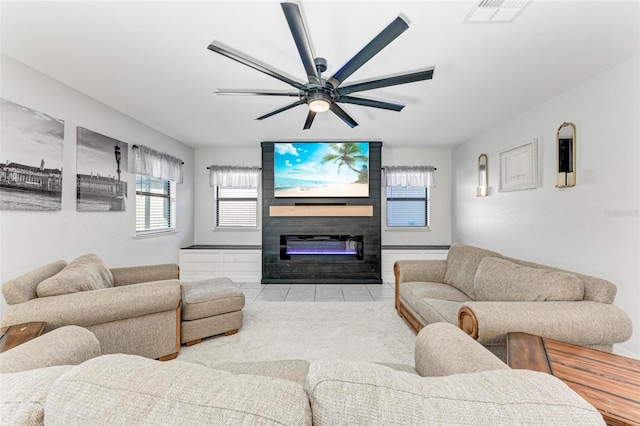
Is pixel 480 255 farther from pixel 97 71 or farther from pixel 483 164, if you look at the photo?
pixel 97 71

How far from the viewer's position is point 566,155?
2.73 meters

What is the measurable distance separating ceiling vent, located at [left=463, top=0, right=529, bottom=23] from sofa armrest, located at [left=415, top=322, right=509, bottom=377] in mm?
1866

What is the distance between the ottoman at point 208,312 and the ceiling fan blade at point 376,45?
2.19m

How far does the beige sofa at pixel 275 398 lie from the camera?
55 cm

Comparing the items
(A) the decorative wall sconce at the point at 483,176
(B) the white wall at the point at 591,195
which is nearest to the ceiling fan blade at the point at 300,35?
(B) the white wall at the point at 591,195

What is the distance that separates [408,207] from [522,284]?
3.43 meters

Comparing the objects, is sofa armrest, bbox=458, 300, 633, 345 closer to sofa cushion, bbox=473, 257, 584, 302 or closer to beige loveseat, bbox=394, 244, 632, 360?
beige loveseat, bbox=394, 244, 632, 360

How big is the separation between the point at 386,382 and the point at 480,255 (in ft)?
8.90

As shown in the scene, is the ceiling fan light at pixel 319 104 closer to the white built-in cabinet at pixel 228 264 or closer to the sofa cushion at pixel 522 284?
the sofa cushion at pixel 522 284

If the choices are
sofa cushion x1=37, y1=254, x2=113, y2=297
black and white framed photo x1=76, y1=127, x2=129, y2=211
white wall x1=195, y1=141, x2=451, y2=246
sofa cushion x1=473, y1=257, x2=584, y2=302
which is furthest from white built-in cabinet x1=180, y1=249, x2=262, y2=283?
sofa cushion x1=473, y1=257, x2=584, y2=302

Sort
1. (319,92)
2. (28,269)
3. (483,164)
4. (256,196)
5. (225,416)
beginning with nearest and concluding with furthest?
(225,416) → (319,92) → (28,269) → (483,164) → (256,196)

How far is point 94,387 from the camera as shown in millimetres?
573

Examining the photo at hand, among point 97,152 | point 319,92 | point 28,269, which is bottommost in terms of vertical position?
point 28,269

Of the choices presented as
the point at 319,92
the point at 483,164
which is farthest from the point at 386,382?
the point at 483,164
